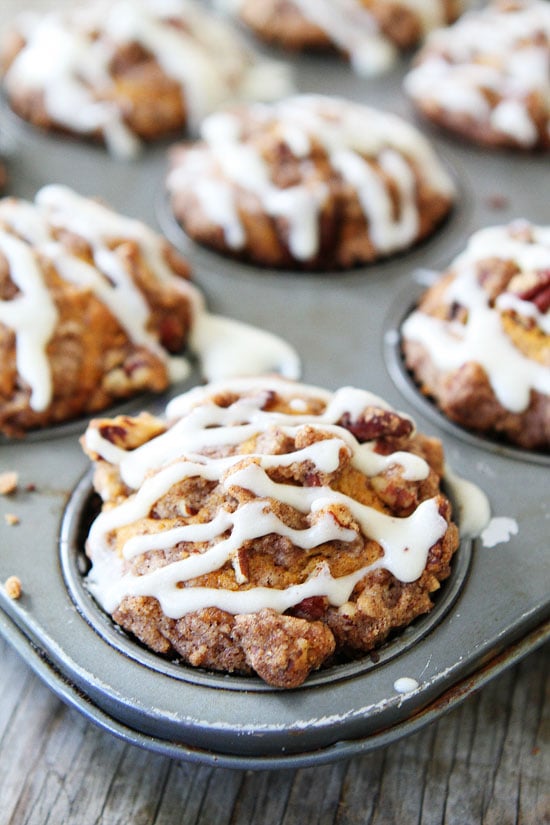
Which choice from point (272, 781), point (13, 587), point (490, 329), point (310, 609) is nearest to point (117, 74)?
point (490, 329)

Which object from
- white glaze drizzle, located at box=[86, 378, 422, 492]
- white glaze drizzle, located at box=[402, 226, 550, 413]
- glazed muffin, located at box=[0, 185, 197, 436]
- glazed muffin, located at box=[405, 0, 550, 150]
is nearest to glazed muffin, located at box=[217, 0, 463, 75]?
glazed muffin, located at box=[405, 0, 550, 150]

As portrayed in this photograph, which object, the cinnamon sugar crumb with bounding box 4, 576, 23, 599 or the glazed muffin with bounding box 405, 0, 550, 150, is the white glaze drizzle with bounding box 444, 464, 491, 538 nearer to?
the cinnamon sugar crumb with bounding box 4, 576, 23, 599

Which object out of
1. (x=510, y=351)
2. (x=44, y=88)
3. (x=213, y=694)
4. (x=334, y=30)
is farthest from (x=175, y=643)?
(x=334, y=30)

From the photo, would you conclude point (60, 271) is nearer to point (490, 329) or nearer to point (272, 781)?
point (490, 329)

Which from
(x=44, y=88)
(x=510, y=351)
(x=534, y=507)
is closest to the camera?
(x=534, y=507)

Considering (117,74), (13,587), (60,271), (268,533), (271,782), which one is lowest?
(271,782)

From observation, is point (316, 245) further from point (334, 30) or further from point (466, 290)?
point (334, 30)
